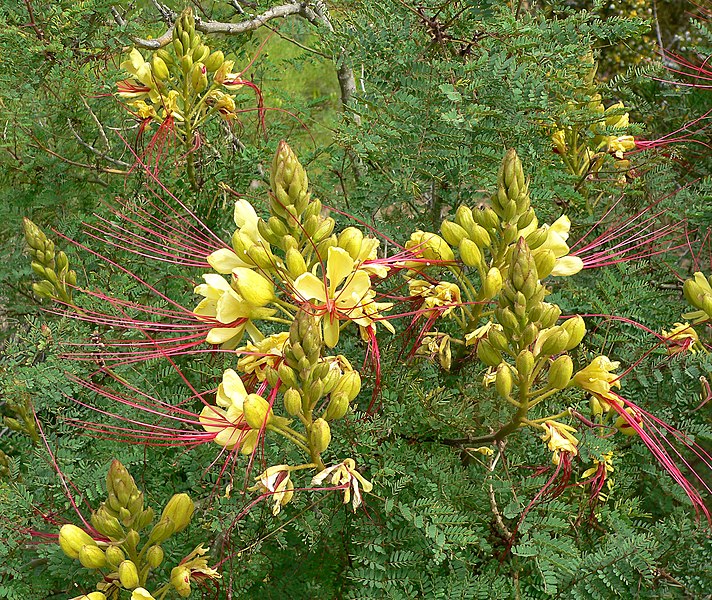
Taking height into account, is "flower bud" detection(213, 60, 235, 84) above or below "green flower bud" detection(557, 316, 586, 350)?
below

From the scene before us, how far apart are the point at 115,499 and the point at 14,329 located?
1.86 m

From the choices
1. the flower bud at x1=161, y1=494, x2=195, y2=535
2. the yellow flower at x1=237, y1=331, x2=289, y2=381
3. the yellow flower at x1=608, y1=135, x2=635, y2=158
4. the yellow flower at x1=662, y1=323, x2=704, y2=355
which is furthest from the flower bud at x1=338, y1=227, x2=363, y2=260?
the yellow flower at x1=608, y1=135, x2=635, y2=158

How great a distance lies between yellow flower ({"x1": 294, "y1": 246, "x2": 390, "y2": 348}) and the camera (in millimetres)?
1556

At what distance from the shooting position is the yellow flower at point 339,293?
1.56 meters

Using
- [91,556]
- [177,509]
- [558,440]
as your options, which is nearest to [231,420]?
[177,509]

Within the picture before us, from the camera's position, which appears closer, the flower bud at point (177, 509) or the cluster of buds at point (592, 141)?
the flower bud at point (177, 509)

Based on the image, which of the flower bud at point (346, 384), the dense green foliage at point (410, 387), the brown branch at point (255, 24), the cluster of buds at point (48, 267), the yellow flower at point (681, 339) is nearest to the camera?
the flower bud at point (346, 384)

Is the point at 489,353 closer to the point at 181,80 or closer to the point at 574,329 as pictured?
the point at 574,329

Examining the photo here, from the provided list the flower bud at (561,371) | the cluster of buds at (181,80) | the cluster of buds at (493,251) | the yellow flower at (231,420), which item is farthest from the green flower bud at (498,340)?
the cluster of buds at (181,80)

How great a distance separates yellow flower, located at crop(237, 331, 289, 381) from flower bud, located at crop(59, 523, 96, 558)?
0.52 m

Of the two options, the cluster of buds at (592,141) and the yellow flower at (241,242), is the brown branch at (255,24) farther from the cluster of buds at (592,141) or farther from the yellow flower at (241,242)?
the yellow flower at (241,242)

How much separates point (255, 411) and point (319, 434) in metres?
0.14

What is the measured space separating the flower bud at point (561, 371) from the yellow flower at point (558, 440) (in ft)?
0.29

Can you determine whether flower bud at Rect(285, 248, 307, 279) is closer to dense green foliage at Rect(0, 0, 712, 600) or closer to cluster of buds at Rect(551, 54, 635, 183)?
dense green foliage at Rect(0, 0, 712, 600)
